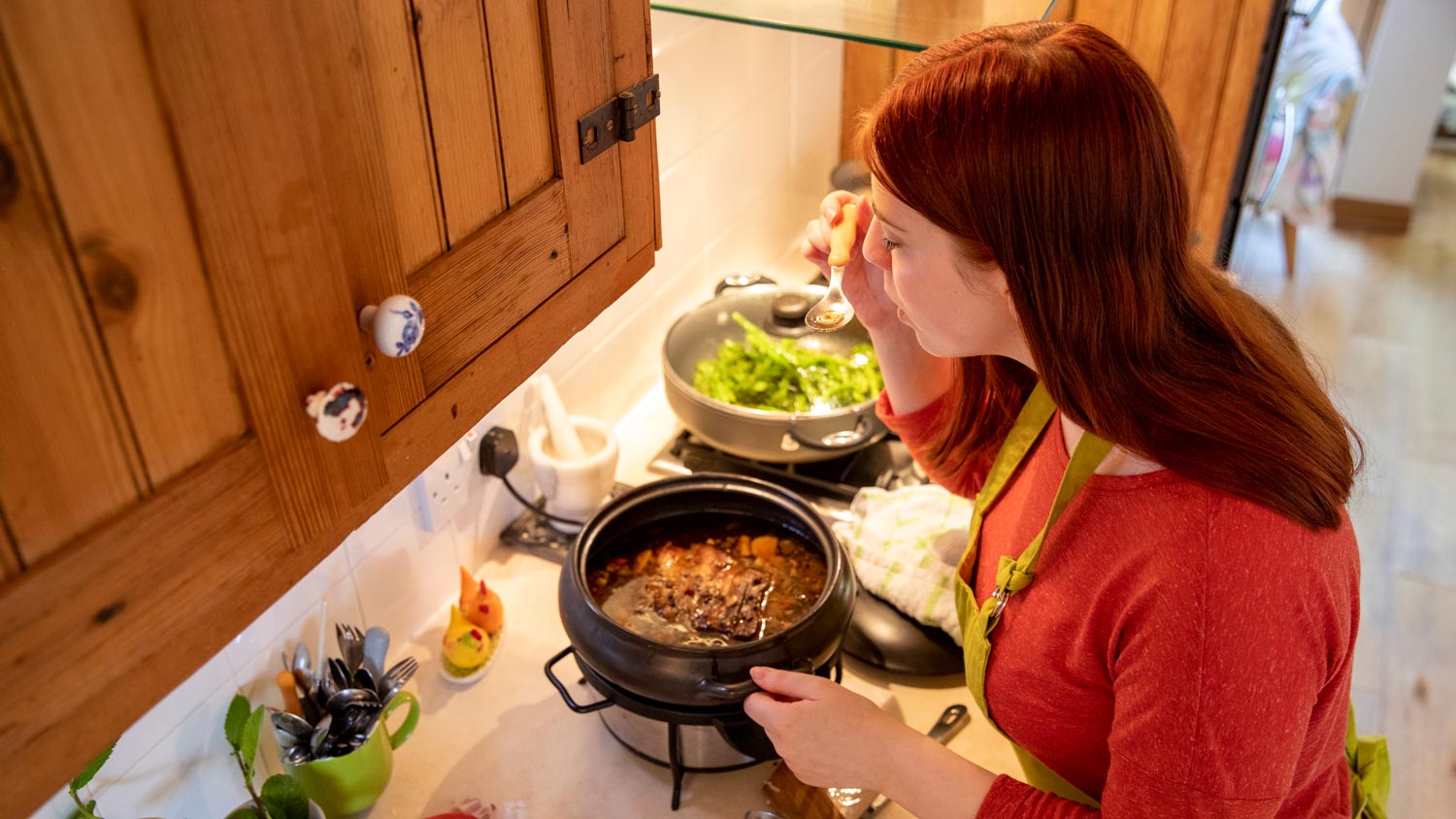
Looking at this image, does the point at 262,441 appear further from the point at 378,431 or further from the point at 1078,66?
the point at 1078,66

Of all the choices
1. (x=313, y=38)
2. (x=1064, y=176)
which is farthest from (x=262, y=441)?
(x=1064, y=176)

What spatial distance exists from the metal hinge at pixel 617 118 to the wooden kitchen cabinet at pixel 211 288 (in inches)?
2.1

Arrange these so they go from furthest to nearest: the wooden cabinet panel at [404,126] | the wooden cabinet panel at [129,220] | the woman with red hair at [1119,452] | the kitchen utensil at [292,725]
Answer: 1. the kitchen utensil at [292,725]
2. the woman with red hair at [1119,452]
3. the wooden cabinet panel at [404,126]
4. the wooden cabinet panel at [129,220]

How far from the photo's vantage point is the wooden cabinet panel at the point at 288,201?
50 centimetres

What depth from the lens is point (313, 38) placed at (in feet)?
1.80

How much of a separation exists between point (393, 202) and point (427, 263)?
2.4 inches

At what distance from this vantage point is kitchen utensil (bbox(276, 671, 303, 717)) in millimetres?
1099

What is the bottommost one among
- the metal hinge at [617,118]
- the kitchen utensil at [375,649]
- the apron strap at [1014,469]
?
the kitchen utensil at [375,649]

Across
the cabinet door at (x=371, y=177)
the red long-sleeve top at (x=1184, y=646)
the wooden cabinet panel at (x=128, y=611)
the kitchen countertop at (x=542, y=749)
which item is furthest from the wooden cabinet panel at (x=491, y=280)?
the kitchen countertop at (x=542, y=749)

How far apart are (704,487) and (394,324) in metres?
0.69

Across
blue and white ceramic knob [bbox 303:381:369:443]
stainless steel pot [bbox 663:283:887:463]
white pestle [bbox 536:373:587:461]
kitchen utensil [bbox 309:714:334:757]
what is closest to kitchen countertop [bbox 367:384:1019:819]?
kitchen utensil [bbox 309:714:334:757]

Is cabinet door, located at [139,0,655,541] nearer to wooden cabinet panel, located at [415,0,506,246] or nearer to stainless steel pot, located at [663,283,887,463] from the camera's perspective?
wooden cabinet panel, located at [415,0,506,246]

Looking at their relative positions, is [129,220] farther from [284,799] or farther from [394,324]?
[284,799]

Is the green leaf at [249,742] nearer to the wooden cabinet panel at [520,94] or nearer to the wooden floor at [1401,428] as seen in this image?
the wooden cabinet panel at [520,94]
